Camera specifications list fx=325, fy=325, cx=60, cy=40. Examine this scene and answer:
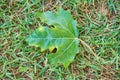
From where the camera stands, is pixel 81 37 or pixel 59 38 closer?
pixel 59 38

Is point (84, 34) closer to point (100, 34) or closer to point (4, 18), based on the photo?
point (100, 34)

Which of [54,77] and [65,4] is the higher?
[65,4]

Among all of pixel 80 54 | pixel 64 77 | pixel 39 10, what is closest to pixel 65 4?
pixel 39 10

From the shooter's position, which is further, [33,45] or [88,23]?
[88,23]
